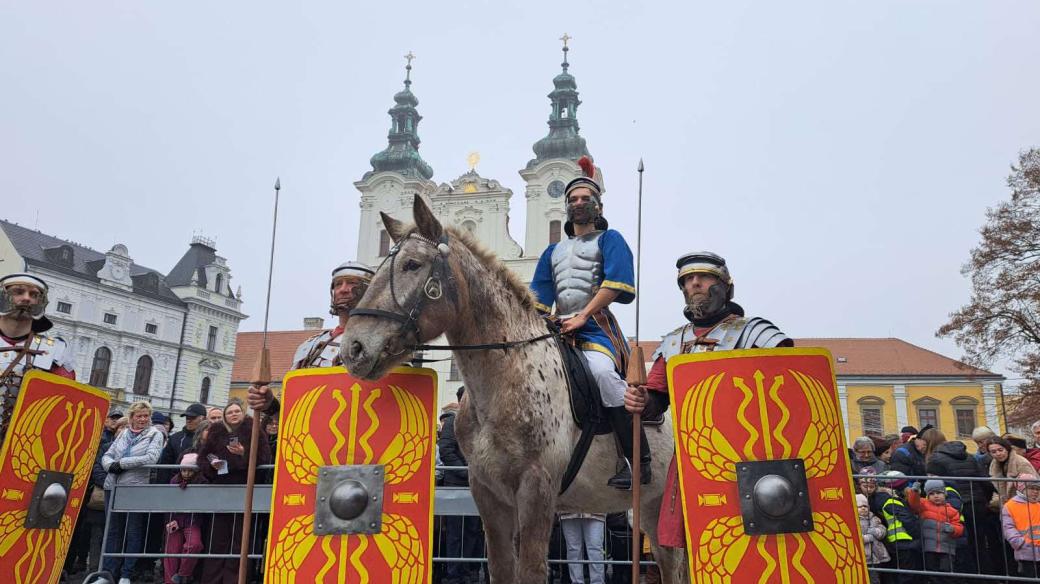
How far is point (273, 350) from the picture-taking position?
50250mm

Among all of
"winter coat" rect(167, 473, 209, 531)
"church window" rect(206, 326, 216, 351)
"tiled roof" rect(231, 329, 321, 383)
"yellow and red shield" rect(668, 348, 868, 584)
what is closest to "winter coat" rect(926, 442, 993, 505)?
"yellow and red shield" rect(668, 348, 868, 584)

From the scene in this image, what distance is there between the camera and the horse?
3191mm

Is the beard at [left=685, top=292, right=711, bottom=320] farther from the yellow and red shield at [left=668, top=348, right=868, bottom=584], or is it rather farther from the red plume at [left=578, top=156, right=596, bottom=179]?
the red plume at [left=578, top=156, right=596, bottom=179]

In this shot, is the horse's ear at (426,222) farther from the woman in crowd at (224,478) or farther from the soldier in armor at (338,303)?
the woman in crowd at (224,478)

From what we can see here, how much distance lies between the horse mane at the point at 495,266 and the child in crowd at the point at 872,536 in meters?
4.22

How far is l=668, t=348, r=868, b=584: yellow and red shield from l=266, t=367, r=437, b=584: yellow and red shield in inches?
45.6

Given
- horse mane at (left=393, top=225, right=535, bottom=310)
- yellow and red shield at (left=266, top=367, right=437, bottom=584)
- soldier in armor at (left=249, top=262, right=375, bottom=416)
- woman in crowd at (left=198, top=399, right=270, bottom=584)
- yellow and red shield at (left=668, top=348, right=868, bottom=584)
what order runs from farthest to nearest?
woman in crowd at (left=198, top=399, right=270, bottom=584)
soldier in armor at (left=249, top=262, right=375, bottom=416)
horse mane at (left=393, top=225, right=535, bottom=310)
yellow and red shield at (left=266, top=367, right=437, bottom=584)
yellow and red shield at (left=668, top=348, right=868, bottom=584)

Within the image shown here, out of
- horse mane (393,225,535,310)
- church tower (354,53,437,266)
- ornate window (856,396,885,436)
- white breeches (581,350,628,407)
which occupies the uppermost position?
church tower (354,53,437,266)

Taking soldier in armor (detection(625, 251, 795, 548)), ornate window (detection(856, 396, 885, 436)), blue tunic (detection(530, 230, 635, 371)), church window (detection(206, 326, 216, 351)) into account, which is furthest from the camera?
church window (detection(206, 326, 216, 351))

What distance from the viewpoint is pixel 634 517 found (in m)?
3.72

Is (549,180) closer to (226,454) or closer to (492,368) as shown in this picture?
(226,454)

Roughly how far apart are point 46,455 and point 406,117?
1971 inches

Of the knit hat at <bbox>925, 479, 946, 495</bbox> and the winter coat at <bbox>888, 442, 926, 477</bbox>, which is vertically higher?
the winter coat at <bbox>888, 442, 926, 477</bbox>

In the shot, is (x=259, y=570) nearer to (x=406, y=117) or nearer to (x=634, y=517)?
(x=634, y=517)
